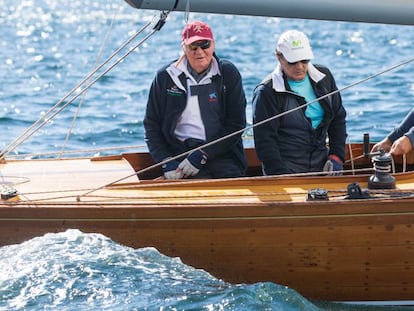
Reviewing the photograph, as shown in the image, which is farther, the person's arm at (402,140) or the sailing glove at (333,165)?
the sailing glove at (333,165)

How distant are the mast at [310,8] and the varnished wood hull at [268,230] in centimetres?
110

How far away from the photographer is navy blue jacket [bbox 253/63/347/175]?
261 inches

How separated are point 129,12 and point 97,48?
368 inches

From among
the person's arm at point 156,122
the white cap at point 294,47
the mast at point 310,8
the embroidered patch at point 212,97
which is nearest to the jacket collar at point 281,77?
the white cap at point 294,47

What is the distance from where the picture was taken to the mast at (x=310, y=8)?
5418mm

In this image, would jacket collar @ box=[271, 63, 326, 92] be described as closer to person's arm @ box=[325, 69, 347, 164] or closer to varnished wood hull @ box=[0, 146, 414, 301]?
person's arm @ box=[325, 69, 347, 164]

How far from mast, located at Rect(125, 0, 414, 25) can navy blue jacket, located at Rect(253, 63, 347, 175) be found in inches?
46.1

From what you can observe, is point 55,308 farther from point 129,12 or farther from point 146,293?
point 129,12

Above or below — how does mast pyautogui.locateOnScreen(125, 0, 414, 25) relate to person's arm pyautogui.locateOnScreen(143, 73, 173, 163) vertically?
above

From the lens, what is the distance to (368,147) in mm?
6957

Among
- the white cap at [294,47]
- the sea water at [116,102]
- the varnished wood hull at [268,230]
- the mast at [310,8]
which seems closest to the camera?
the mast at [310,8]

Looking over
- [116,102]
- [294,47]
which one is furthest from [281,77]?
[116,102]

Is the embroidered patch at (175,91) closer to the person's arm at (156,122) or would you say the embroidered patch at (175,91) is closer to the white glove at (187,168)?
the person's arm at (156,122)

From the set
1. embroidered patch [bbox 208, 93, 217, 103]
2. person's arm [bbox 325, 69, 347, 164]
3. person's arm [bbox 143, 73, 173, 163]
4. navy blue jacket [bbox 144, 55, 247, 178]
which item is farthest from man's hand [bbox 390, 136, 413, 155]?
person's arm [bbox 143, 73, 173, 163]
